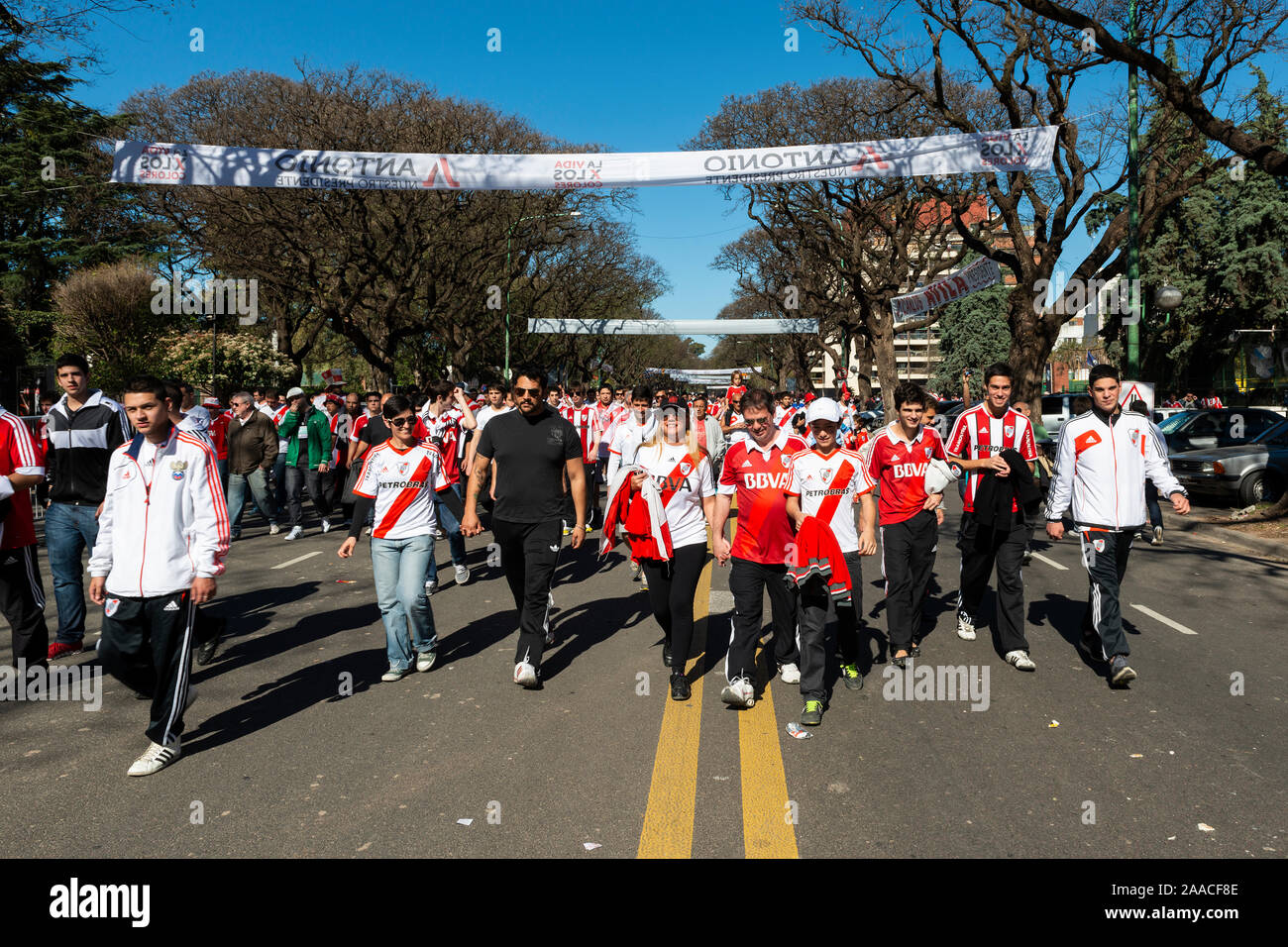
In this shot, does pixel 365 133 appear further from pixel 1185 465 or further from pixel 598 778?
pixel 598 778

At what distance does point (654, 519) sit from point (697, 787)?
1854 millimetres

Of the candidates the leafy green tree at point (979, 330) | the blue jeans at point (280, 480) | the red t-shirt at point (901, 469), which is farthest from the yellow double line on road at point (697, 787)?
the leafy green tree at point (979, 330)

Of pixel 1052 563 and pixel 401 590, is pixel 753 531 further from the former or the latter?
pixel 1052 563

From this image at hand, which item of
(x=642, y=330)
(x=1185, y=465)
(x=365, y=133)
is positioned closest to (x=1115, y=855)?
(x=1185, y=465)

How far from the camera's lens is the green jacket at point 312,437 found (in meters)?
12.7

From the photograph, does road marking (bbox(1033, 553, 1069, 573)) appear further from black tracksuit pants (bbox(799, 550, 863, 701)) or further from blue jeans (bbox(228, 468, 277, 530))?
blue jeans (bbox(228, 468, 277, 530))

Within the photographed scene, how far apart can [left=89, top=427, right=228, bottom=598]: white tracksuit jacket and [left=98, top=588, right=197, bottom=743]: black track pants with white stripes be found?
0.07m

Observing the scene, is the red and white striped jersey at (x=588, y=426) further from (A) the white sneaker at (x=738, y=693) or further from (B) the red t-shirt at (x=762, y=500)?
(A) the white sneaker at (x=738, y=693)

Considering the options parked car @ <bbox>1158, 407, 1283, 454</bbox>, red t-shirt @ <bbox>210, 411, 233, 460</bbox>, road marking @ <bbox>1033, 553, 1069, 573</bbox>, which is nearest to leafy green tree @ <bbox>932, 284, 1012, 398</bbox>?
parked car @ <bbox>1158, 407, 1283, 454</bbox>

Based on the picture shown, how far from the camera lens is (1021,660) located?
6180 millimetres

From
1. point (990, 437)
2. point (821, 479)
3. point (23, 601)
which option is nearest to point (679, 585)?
point (821, 479)

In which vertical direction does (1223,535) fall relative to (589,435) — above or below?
below

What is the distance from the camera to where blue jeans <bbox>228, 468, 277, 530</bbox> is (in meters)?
11.7
